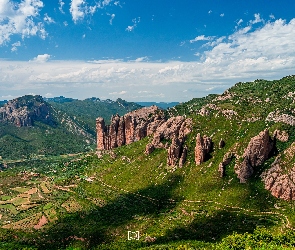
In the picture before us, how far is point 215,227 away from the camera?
160250 millimetres

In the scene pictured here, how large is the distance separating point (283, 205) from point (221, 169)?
137ft

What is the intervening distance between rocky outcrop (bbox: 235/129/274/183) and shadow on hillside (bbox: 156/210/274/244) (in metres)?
30.0

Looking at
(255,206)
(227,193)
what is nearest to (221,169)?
(227,193)

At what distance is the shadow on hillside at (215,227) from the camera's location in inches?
6015

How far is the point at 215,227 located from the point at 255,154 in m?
55.3

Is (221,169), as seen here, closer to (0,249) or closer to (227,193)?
(227,193)

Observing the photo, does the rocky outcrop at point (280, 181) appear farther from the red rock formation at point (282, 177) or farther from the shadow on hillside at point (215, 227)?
the shadow on hillside at point (215, 227)

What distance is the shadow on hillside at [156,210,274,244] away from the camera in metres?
153

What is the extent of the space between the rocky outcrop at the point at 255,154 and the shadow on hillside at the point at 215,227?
1182 inches

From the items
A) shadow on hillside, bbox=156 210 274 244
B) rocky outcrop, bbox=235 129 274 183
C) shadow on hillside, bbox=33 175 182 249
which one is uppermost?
rocky outcrop, bbox=235 129 274 183

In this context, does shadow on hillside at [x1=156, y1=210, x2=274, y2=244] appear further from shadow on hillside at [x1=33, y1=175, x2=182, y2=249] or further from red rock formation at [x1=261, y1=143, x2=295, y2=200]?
shadow on hillside at [x1=33, y1=175, x2=182, y2=249]

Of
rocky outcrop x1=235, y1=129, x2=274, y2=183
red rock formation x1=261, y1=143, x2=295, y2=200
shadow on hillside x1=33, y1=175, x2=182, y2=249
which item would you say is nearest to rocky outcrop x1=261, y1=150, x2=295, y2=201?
red rock formation x1=261, y1=143, x2=295, y2=200

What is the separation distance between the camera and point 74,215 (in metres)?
195

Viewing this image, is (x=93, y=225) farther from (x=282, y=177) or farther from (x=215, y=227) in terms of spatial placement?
(x=282, y=177)
